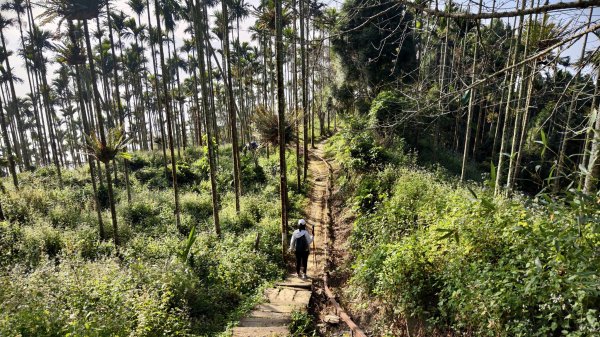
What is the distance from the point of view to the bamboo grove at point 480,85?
283cm

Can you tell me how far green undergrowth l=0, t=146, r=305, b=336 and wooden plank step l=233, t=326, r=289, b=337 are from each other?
544mm

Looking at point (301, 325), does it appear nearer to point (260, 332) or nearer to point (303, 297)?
point (260, 332)

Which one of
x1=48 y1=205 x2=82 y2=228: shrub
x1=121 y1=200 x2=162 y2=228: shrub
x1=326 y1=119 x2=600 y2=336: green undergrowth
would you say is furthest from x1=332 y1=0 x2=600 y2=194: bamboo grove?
x1=48 y1=205 x2=82 y2=228: shrub

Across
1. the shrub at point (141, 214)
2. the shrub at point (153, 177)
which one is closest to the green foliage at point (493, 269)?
the shrub at point (141, 214)

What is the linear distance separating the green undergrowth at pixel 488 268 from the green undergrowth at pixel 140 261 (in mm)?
3609

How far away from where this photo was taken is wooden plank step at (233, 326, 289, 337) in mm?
6570

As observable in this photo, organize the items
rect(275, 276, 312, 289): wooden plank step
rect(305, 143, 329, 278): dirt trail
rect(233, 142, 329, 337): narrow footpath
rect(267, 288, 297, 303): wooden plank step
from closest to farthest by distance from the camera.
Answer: rect(233, 142, 329, 337): narrow footpath < rect(267, 288, 297, 303): wooden plank step < rect(275, 276, 312, 289): wooden plank step < rect(305, 143, 329, 278): dirt trail

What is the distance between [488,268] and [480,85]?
2.68 metres

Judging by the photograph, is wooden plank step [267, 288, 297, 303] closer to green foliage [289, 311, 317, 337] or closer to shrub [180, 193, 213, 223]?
green foliage [289, 311, 317, 337]

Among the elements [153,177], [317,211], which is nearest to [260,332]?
[317,211]

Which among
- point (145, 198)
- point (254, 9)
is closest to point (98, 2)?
point (145, 198)

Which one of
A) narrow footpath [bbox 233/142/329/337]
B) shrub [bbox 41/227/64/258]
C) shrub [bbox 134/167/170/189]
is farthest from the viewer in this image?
shrub [bbox 134/167/170/189]

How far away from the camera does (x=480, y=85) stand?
3473mm

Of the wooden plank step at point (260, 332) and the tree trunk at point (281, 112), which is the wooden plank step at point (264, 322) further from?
the tree trunk at point (281, 112)
